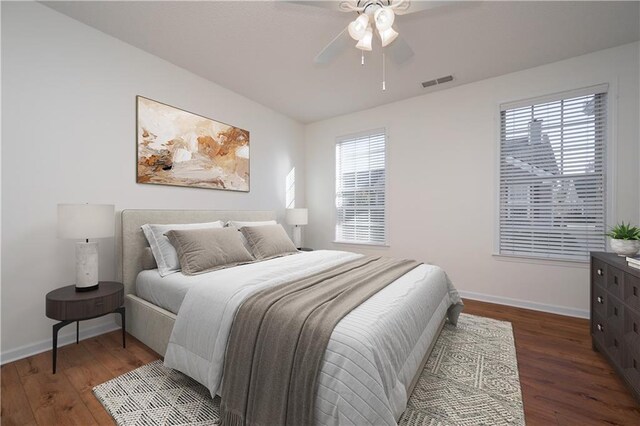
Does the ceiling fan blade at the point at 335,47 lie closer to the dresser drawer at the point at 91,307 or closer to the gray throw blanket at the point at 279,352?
the gray throw blanket at the point at 279,352

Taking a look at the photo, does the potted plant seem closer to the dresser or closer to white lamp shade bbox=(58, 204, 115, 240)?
the dresser

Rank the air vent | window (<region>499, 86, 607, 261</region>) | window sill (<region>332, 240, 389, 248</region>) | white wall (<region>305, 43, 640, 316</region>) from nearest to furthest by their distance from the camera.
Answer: white wall (<region>305, 43, 640, 316</region>), window (<region>499, 86, 607, 261</region>), the air vent, window sill (<region>332, 240, 389, 248</region>)

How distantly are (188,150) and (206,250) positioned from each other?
143 cm

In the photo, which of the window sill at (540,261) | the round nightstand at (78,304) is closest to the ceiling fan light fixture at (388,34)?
the round nightstand at (78,304)

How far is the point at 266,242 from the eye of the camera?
118 inches

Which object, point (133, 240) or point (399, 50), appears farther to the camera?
point (133, 240)

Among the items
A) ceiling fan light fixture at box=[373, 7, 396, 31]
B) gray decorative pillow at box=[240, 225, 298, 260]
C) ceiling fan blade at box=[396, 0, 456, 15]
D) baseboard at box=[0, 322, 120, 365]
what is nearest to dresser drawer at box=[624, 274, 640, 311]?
ceiling fan blade at box=[396, 0, 456, 15]

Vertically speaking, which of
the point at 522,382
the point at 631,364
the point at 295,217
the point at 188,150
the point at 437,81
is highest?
the point at 437,81

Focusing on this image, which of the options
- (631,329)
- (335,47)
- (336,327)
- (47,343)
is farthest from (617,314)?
(47,343)

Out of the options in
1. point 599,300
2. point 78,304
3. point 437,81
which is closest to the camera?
point 78,304

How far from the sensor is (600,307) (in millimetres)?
2133

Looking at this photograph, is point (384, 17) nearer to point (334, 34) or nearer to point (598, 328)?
point (334, 34)

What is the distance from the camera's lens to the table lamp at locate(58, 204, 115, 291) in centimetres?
195

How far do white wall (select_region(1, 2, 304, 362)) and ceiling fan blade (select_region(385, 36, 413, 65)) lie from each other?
243cm
